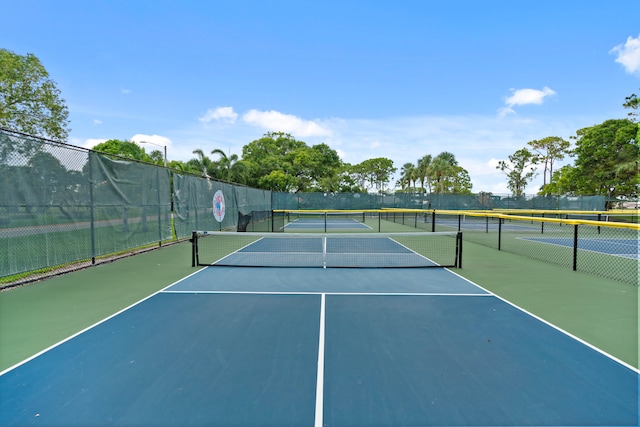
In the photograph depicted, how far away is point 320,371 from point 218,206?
41.1ft

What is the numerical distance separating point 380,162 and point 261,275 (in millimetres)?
61171

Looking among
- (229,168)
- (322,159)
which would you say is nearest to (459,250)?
(229,168)

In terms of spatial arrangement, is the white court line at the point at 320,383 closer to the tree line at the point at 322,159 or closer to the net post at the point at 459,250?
the net post at the point at 459,250

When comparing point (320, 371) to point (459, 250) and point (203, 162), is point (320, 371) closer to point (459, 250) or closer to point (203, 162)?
point (459, 250)

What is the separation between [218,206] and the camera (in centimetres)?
1466

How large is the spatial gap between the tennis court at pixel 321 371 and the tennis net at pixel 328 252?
2.48 metres

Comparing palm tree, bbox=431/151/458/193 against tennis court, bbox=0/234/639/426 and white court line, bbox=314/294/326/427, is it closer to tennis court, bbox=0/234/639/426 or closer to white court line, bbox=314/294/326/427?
tennis court, bbox=0/234/639/426

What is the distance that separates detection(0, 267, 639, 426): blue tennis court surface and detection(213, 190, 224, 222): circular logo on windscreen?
965cm

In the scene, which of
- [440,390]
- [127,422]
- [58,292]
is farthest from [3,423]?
[58,292]

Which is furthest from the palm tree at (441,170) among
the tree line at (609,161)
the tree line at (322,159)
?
the tree line at (609,161)

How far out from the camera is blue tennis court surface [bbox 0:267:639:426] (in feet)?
8.49

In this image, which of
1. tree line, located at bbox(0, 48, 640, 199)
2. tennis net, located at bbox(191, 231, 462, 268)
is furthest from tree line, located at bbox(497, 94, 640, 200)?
tennis net, located at bbox(191, 231, 462, 268)

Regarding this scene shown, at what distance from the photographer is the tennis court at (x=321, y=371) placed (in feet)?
8.51

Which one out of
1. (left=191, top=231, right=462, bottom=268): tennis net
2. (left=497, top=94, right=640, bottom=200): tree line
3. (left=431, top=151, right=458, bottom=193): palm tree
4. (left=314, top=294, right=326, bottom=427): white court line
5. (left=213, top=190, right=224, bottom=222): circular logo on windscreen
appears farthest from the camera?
(left=431, top=151, right=458, bottom=193): palm tree
